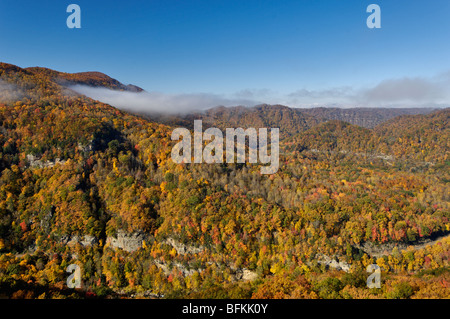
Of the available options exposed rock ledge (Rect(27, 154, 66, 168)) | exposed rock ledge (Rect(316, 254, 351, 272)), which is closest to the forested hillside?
exposed rock ledge (Rect(316, 254, 351, 272))

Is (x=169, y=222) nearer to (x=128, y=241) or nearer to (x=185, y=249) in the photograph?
(x=185, y=249)

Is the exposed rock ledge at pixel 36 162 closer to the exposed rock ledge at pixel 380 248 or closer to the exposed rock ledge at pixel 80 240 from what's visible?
the exposed rock ledge at pixel 80 240

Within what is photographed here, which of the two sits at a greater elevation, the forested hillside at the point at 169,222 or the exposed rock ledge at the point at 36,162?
the exposed rock ledge at the point at 36,162

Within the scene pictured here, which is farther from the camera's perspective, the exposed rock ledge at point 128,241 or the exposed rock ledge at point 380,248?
the exposed rock ledge at point 128,241

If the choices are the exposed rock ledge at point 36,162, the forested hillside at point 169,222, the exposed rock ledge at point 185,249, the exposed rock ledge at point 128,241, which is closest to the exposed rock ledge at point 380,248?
the forested hillside at point 169,222

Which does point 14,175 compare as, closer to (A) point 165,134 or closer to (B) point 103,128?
(B) point 103,128

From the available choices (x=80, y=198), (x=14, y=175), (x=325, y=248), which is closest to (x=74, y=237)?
(x=80, y=198)

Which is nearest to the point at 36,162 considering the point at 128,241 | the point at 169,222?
the point at 128,241

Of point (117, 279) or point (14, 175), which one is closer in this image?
point (117, 279)

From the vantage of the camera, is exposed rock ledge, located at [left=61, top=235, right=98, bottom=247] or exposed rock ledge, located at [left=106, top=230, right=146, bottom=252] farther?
exposed rock ledge, located at [left=106, top=230, right=146, bottom=252]

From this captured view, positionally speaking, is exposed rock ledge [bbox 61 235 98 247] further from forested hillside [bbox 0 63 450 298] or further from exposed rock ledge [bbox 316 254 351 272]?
exposed rock ledge [bbox 316 254 351 272]

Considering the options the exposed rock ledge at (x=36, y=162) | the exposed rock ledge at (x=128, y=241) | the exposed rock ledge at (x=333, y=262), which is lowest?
the exposed rock ledge at (x=333, y=262)
